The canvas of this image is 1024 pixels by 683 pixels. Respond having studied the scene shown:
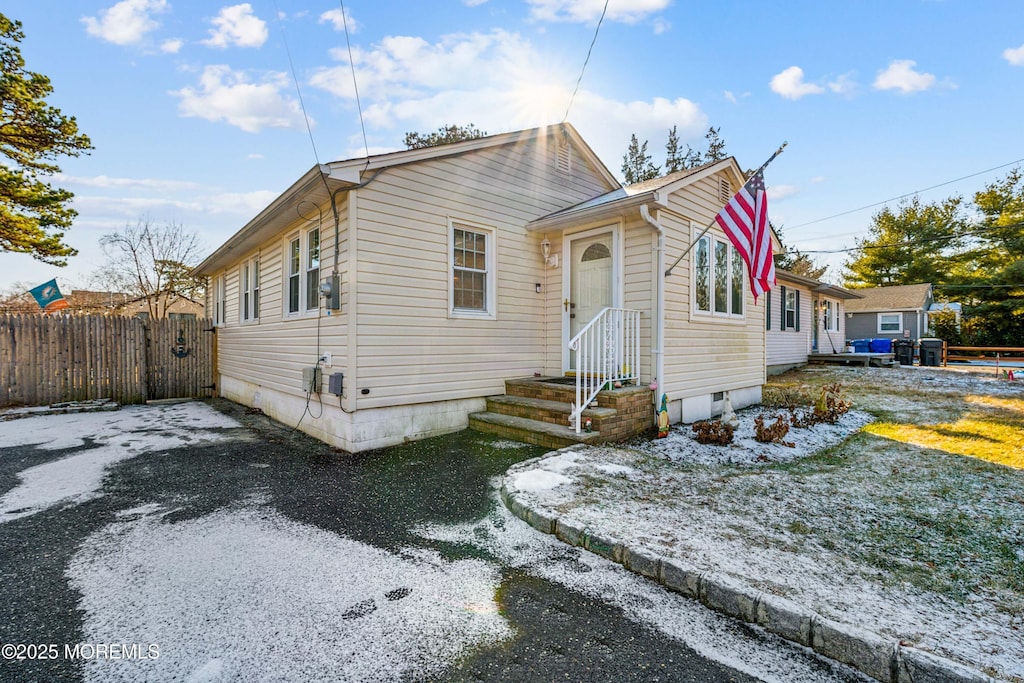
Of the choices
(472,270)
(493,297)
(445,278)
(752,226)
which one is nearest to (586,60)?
(752,226)

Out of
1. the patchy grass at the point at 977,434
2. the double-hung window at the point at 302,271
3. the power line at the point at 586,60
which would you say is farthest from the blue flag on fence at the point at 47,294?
the patchy grass at the point at 977,434

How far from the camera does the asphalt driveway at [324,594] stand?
1949 mm

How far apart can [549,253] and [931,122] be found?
1387cm

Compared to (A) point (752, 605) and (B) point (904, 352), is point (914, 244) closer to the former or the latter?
(B) point (904, 352)

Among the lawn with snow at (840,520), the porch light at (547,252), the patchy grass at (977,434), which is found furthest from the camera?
the porch light at (547,252)

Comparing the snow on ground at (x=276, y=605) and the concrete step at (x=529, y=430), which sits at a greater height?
the concrete step at (x=529, y=430)

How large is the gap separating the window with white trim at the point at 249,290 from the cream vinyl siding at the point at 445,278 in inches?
196

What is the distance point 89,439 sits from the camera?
6.46 m

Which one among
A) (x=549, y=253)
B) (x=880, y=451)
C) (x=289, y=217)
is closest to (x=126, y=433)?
(x=289, y=217)

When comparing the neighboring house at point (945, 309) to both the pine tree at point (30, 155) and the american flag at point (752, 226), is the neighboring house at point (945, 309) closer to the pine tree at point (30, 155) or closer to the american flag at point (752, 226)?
the american flag at point (752, 226)

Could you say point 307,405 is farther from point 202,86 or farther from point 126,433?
point 202,86

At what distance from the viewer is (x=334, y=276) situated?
568 centimetres

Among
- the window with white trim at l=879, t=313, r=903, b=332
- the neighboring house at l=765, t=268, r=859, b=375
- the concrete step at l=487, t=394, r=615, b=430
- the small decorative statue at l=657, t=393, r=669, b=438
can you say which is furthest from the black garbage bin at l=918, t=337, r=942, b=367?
the concrete step at l=487, t=394, r=615, b=430

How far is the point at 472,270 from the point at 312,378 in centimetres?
279
